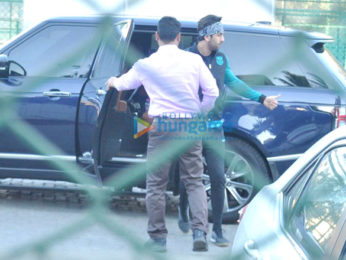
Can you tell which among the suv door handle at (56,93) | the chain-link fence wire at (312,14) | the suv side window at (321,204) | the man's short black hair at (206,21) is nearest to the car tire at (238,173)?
the suv door handle at (56,93)

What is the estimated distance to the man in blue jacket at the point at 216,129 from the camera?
4.59 m

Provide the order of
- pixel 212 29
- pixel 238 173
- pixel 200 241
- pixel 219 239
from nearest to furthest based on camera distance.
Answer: pixel 212 29 → pixel 200 241 → pixel 219 239 → pixel 238 173

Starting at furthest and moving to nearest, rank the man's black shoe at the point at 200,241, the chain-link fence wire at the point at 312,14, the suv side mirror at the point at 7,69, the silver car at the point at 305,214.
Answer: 1. the man's black shoe at the point at 200,241
2. the suv side mirror at the point at 7,69
3. the silver car at the point at 305,214
4. the chain-link fence wire at the point at 312,14

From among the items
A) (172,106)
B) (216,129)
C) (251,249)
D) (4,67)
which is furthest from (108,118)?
(172,106)

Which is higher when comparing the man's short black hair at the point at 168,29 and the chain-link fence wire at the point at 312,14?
the chain-link fence wire at the point at 312,14

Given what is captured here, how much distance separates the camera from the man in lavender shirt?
2168 millimetres

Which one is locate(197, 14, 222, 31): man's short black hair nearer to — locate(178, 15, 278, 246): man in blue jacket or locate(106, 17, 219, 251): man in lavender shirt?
locate(178, 15, 278, 246): man in blue jacket

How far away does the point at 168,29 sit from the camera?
3990 mm

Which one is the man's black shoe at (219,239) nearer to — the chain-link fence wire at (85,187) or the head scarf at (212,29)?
the head scarf at (212,29)

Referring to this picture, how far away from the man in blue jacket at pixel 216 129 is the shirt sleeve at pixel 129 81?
0.54 meters

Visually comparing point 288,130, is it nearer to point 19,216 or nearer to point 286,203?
point 19,216

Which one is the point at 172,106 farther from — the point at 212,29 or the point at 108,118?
the point at 108,118

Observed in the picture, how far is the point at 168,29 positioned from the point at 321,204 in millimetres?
1470

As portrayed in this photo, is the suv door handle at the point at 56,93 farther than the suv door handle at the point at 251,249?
Yes
